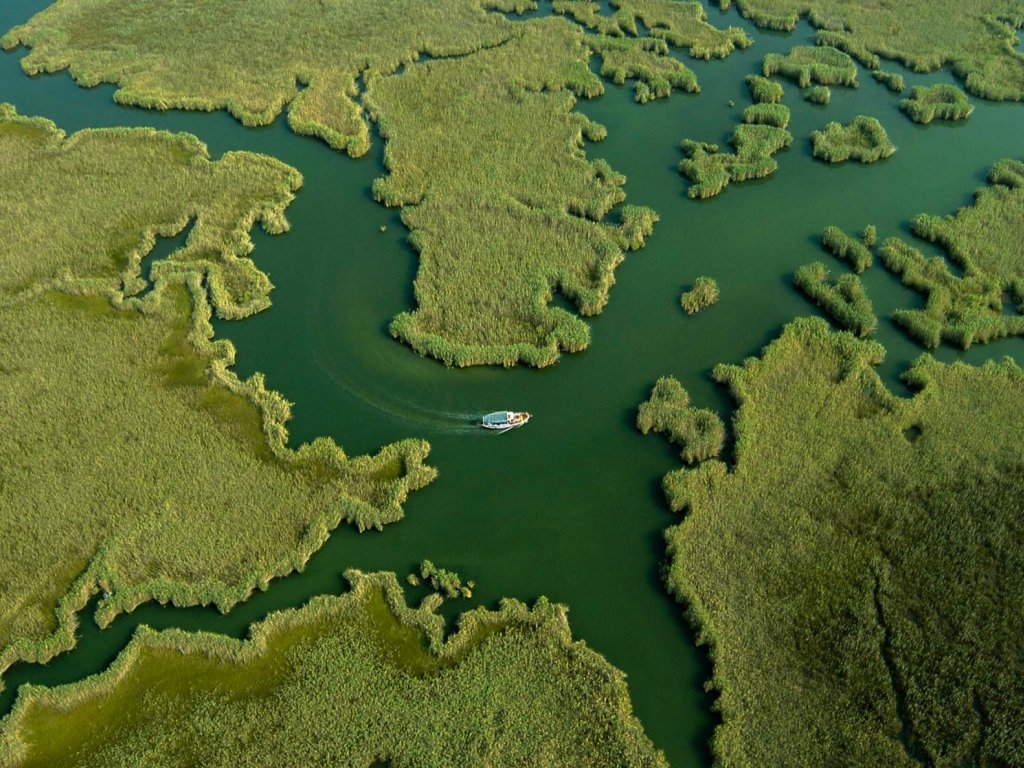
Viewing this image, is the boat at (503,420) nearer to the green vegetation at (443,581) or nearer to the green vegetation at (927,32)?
the green vegetation at (443,581)

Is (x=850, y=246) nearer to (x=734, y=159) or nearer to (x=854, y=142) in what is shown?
(x=734, y=159)

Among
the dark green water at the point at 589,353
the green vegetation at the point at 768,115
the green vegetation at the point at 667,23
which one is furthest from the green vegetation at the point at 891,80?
the green vegetation at the point at 667,23

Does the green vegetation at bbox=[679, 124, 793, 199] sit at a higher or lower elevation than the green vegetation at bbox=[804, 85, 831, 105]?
lower

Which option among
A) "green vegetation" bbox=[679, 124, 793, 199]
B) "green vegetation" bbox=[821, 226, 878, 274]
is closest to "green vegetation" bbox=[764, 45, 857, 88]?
"green vegetation" bbox=[679, 124, 793, 199]

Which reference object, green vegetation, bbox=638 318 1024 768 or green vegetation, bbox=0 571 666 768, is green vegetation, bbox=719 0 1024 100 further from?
green vegetation, bbox=0 571 666 768

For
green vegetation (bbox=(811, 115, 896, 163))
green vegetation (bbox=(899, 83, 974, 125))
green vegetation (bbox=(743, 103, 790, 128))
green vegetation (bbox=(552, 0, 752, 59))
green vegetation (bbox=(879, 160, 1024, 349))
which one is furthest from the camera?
green vegetation (bbox=(552, 0, 752, 59))

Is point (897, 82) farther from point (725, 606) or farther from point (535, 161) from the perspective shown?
point (725, 606)
